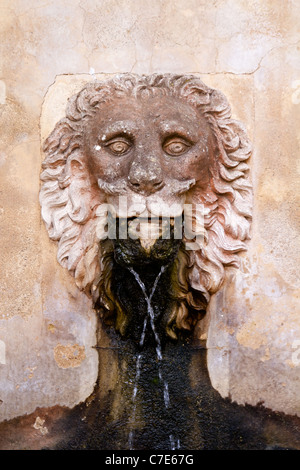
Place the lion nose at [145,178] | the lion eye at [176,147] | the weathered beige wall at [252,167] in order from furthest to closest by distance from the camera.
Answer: the weathered beige wall at [252,167] < the lion eye at [176,147] < the lion nose at [145,178]

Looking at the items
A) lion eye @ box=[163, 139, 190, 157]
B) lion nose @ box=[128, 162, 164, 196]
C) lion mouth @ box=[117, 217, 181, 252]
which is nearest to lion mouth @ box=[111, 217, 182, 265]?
lion mouth @ box=[117, 217, 181, 252]

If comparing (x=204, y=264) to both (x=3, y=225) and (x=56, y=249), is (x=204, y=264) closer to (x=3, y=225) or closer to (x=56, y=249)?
(x=56, y=249)

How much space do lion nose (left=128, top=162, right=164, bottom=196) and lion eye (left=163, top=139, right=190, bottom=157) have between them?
0.12 metres

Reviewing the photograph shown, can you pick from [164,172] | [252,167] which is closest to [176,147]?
[164,172]

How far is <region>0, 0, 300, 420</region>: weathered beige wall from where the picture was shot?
3521 millimetres

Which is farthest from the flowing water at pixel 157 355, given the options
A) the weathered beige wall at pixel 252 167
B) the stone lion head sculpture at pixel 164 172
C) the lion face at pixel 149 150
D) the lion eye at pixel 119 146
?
the lion eye at pixel 119 146

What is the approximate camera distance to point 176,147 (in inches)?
134

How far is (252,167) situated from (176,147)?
1.13 feet

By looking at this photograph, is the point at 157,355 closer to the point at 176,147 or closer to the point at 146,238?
the point at 146,238

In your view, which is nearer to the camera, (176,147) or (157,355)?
(176,147)

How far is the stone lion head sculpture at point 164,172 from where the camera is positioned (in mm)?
3396

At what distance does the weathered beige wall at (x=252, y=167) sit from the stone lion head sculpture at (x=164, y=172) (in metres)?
0.07

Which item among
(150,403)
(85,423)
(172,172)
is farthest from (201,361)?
(172,172)

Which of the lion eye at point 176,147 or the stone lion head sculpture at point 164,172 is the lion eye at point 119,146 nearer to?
the stone lion head sculpture at point 164,172
